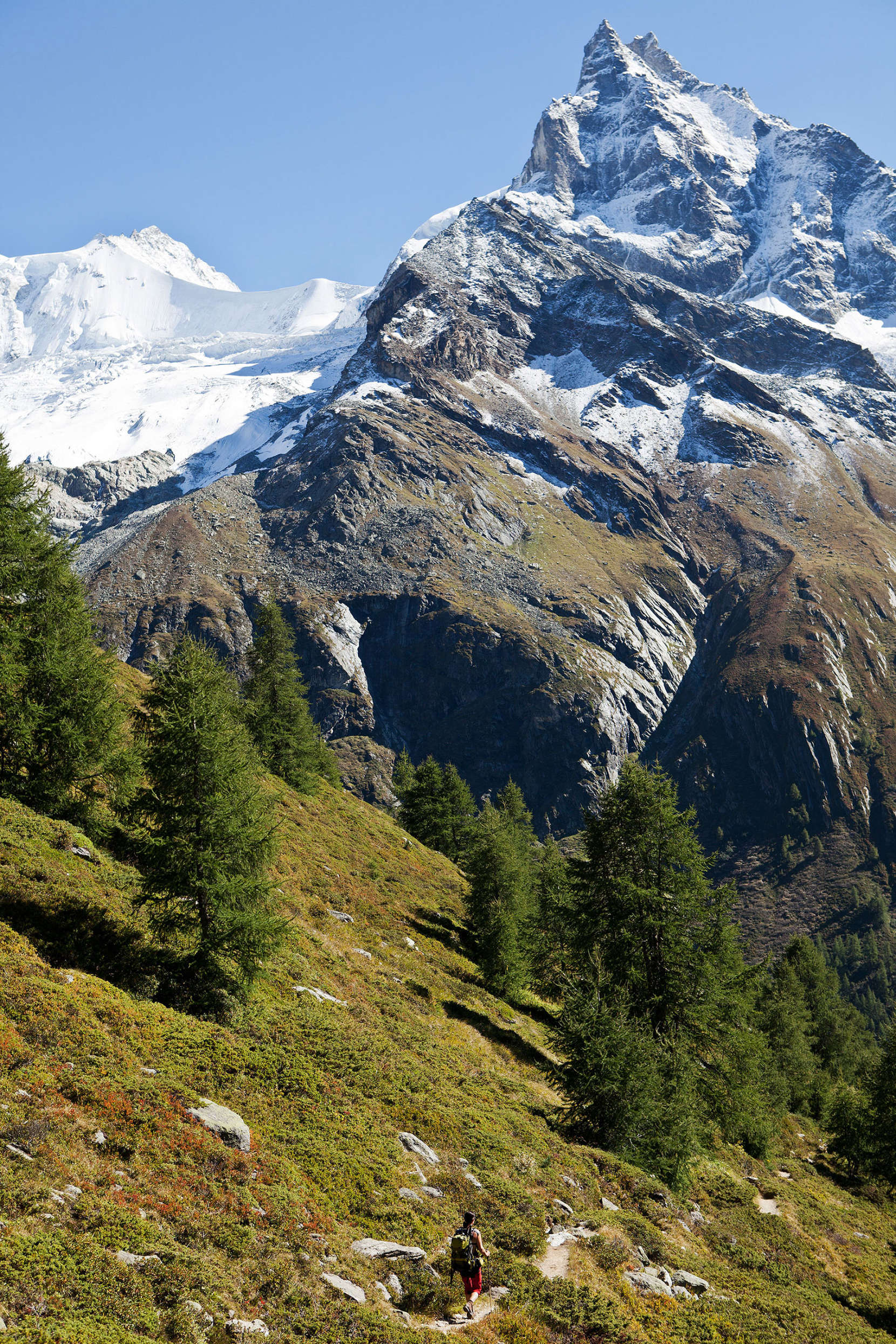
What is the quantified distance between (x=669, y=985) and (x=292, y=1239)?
2018cm

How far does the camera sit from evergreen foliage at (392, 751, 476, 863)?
77.4 meters

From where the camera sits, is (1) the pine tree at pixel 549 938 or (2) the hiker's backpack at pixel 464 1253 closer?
(2) the hiker's backpack at pixel 464 1253

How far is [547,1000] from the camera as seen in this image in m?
48.6

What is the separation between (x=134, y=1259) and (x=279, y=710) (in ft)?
157

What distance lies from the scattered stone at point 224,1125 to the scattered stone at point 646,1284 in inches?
352

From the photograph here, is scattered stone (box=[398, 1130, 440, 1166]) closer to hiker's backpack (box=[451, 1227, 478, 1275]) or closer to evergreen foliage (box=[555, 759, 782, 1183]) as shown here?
hiker's backpack (box=[451, 1227, 478, 1275])

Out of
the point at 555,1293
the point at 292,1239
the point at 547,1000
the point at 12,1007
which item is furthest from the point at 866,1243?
the point at 12,1007

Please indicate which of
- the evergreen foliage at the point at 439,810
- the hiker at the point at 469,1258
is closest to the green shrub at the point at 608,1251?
the hiker at the point at 469,1258

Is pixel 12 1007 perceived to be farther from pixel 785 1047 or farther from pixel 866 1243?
pixel 785 1047

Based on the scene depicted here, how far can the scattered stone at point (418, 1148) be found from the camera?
17.9m

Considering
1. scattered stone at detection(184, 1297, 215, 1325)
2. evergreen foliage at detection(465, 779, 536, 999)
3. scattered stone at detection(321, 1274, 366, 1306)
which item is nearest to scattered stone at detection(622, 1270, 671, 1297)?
scattered stone at detection(321, 1274, 366, 1306)

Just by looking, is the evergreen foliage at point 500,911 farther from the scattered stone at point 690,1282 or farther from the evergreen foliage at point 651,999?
the scattered stone at point 690,1282

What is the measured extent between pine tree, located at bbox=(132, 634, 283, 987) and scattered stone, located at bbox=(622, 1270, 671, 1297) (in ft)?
35.7

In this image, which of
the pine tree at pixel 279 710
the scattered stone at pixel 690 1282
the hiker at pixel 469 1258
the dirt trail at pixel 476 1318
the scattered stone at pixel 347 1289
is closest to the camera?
the scattered stone at pixel 347 1289
